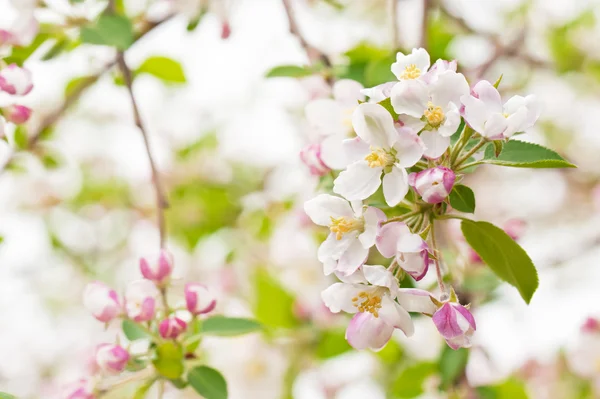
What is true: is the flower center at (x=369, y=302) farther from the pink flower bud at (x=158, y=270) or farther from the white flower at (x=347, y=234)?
the pink flower bud at (x=158, y=270)

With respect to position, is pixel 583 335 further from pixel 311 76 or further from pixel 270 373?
pixel 311 76

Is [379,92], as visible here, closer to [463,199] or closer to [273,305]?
[463,199]

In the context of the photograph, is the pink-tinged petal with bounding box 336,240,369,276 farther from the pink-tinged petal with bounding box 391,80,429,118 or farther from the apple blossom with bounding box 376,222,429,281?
the pink-tinged petal with bounding box 391,80,429,118

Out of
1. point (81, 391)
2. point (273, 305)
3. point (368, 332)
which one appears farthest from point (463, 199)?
point (273, 305)

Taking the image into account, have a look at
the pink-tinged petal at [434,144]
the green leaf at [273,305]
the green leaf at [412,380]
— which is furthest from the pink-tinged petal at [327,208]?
the green leaf at [273,305]

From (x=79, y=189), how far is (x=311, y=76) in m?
1.44

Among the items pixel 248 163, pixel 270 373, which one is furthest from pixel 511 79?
pixel 270 373

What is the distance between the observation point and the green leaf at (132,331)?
93 cm

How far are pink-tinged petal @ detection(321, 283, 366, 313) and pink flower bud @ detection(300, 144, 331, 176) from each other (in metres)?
0.19

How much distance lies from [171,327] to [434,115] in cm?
42

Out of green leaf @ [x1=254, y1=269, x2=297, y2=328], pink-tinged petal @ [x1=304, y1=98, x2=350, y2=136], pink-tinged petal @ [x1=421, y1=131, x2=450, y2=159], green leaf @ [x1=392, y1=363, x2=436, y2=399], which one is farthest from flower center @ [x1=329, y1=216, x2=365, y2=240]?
green leaf @ [x1=254, y1=269, x2=297, y2=328]

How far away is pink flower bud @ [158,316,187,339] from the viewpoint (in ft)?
2.84

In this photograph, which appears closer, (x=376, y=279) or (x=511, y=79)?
(x=376, y=279)

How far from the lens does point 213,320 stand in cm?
99
